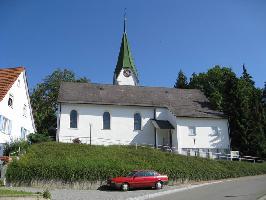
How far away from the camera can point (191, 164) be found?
33875 mm

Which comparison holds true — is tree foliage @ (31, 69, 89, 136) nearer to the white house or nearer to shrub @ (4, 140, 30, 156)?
the white house

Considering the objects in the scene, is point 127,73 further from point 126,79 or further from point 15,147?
point 15,147

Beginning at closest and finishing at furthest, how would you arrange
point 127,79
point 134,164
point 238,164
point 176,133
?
point 134,164 < point 238,164 < point 176,133 < point 127,79

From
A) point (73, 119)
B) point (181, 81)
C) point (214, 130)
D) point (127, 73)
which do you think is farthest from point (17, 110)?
point (181, 81)

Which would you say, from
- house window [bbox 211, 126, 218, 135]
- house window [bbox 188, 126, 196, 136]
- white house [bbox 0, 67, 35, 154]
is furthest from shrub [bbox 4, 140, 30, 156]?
house window [bbox 211, 126, 218, 135]

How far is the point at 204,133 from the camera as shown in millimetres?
44438

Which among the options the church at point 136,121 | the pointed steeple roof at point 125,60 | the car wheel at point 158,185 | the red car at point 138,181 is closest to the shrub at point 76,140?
the church at point 136,121

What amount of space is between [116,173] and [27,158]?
6.73m

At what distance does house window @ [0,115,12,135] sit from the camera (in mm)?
31406

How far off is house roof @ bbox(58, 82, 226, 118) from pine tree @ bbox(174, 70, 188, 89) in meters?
18.0

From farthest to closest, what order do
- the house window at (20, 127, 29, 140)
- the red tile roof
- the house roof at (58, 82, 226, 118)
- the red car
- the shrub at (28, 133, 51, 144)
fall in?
1. the house roof at (58, 82, 226, 118)
2. the shrub at (28, 133, 51, 144)
3. the house window at (20, 127, 29, 140)
4. the red tile roof
5. the red car

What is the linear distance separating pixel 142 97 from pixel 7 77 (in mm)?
18519

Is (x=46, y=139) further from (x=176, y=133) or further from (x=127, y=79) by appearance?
(x=127, y=79)

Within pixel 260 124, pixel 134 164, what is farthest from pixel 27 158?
pixel 260 124
